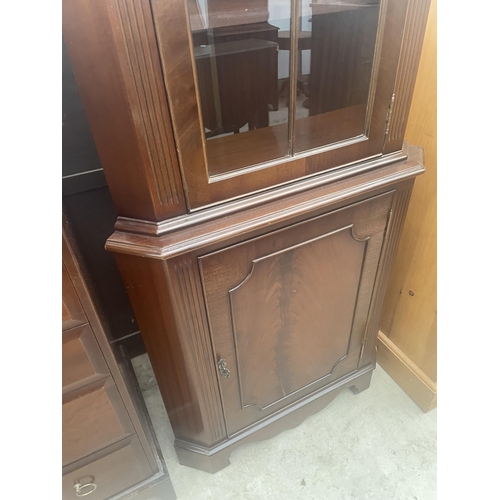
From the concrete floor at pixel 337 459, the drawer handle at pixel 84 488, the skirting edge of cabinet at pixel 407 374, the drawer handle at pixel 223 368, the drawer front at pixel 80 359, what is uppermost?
the drawer front at pixel 80 359

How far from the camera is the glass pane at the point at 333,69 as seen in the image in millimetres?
580

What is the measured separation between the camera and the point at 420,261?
3.26ft

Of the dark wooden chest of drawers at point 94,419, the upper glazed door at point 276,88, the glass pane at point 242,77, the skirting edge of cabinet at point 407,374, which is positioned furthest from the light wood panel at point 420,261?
the dark wooden chest of drawers at point 94,419

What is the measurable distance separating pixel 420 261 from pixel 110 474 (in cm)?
87

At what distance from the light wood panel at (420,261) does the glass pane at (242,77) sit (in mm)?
426

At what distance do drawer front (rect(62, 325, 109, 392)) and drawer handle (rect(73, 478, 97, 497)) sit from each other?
0.89 ft

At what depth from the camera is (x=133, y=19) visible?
44 centimetres

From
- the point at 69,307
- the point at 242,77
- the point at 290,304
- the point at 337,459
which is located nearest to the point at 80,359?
the point at 69,307

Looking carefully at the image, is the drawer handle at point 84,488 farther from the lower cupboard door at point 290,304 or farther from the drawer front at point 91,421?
the lower cupboard door at point 290,304

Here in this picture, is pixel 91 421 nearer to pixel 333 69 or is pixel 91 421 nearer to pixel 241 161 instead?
pixel 241 161

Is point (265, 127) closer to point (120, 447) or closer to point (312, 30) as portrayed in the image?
point (312, 30)

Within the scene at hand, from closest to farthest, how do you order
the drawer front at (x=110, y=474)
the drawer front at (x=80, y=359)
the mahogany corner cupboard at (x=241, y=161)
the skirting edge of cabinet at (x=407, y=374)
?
the mahogany corner cupboard at (x=241, y=161) < the drawer front at (x=80, y=359) < the drawer front at (x=110, y=474) < the skirting edge of cabinet at (x=407, y=374)

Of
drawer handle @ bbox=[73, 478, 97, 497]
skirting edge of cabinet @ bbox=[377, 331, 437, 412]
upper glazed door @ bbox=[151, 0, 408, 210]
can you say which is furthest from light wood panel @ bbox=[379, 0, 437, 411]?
drawer handle @ bbox=[73, 478, 97, 497]

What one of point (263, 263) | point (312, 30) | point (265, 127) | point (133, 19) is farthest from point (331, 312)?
point (133, 19)
